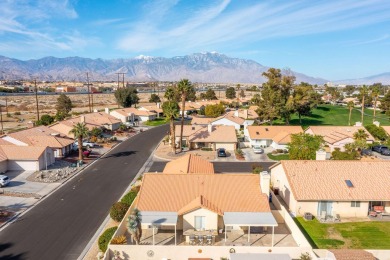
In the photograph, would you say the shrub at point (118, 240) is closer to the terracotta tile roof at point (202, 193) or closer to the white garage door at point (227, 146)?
the terracotta tile roof at point (202, 193)

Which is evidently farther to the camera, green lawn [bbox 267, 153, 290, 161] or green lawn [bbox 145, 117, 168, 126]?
green lawn [bbox 145, 117, 168, 126]

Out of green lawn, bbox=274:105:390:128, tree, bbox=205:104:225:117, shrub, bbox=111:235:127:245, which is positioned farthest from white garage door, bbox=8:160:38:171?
green lawn, bbox=274:105:390:128

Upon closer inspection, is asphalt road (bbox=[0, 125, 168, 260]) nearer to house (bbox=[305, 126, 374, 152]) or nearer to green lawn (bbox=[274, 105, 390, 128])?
house (bbox=[305, 126, 374, 152])

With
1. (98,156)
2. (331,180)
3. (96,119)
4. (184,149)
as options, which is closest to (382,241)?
(331,180)

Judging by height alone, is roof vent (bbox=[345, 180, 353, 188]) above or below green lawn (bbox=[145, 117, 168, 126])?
above

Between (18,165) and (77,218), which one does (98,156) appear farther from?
(77,218)

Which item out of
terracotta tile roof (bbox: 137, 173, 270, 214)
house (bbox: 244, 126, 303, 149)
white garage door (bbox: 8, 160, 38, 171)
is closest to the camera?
terracotta tile roof (bbox: 137, 173, 270, 214)

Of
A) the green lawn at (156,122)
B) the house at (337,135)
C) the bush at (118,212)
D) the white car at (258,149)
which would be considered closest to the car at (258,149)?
the white car at (258,149)
